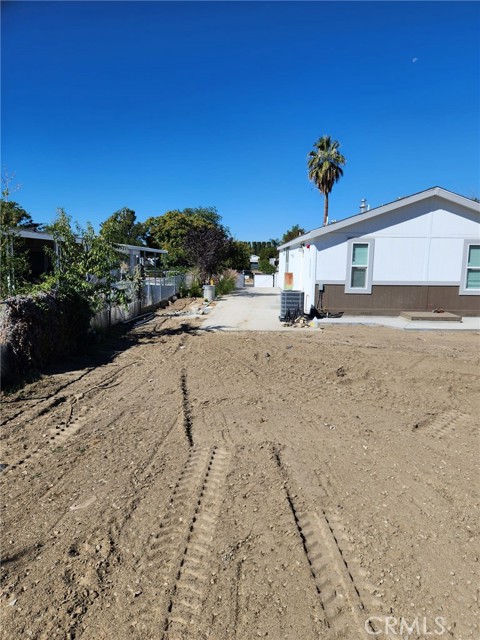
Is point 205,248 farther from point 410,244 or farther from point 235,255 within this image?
point 410,244

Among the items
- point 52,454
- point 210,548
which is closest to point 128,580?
point 210,548

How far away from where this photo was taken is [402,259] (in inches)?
519

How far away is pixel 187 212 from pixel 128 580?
57.7 m

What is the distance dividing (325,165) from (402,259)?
20227 mm

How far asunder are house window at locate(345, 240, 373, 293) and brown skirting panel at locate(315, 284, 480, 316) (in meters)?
0.20

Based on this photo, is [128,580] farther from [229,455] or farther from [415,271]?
[415,271]

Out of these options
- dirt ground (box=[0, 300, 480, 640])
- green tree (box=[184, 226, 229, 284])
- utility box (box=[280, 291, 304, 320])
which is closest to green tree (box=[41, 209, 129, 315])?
dirt ground (box=[0, 300, 480, 640])

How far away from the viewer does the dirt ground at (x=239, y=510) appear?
7.25ft

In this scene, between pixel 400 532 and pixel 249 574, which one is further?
pixel 400 532

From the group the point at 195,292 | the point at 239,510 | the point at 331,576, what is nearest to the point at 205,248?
the point at 195,292

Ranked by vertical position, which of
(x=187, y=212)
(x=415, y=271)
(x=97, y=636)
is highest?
(x=187, y=212)

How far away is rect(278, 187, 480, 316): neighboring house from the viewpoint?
13016mm

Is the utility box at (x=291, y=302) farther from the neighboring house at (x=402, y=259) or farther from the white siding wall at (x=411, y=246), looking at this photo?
the white siding wall at (x=411, y=246)

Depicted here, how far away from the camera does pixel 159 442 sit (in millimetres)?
4238
